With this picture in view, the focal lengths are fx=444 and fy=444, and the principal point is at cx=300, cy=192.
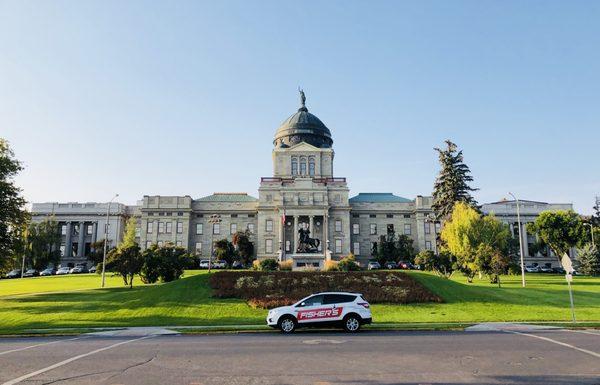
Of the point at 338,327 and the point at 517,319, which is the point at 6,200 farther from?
the point at 517,319

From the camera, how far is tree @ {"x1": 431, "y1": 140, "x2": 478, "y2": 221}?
63.9 metres

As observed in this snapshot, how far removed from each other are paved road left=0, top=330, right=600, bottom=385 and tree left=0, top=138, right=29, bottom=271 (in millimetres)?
25242

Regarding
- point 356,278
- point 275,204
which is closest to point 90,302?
point 356,278

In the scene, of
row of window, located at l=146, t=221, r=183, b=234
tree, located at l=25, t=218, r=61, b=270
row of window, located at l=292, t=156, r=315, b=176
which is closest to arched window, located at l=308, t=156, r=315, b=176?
row of window, located at l=292, t=156, r=315, b=176

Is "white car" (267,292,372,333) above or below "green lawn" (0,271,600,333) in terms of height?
above

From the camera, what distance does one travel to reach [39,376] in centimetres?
1085

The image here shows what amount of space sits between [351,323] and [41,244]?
81048mm

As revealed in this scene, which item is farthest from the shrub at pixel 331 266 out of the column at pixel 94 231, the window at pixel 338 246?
the column at pixel 94 231

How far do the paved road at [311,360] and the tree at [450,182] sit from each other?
155ft

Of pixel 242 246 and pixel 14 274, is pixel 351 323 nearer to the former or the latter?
pixel 242 246

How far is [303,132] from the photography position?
101 metres

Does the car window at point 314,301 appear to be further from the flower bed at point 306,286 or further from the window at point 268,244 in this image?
the window at point 268,244

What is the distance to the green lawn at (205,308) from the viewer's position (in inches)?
1000

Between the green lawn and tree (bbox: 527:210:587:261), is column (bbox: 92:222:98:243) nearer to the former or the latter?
the green lawn
